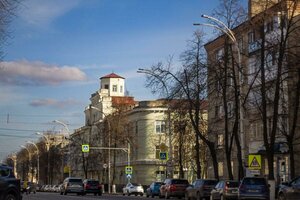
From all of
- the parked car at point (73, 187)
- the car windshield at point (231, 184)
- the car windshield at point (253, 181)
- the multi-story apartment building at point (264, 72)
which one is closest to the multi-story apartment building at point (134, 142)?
the parked car at point (73, 187)

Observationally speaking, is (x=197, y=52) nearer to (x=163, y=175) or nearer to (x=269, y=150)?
(x=269, y=150)

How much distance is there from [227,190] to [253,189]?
2825mm

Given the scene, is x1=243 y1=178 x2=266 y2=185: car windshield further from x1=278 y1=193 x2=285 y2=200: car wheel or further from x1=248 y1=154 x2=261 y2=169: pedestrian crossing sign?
x1=278 y1=193 x2=285 y2=200: car wheel

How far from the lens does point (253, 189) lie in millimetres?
34000

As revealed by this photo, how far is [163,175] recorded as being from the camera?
91.8m

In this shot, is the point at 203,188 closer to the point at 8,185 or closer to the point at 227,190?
the point at 227,190

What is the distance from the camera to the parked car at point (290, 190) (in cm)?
2662

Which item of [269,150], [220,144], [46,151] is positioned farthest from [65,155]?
[269,150]

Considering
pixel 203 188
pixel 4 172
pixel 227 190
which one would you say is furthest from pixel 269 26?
pixel 4 172

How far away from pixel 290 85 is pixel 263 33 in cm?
774

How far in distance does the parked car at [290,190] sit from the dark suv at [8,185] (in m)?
12.3

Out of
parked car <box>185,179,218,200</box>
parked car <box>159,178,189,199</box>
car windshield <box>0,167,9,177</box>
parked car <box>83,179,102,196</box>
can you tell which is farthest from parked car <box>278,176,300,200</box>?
parked car <box>83,179,102,196</box>

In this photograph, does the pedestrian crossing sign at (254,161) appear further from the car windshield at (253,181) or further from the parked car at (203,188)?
the parked car at (203,188)

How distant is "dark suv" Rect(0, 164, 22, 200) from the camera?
24.9 m
